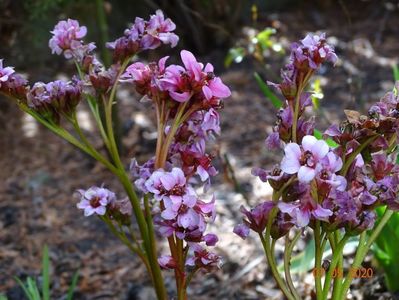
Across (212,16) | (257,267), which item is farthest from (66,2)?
(257,267)

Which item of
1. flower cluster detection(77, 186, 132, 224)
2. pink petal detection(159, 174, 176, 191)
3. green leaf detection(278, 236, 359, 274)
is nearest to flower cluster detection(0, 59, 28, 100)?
flower cluster detection(77, 186, 132, 224)

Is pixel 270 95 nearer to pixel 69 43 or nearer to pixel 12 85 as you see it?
pixel 69 43

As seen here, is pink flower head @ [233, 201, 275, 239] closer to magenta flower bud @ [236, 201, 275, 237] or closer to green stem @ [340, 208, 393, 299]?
magenta flower bud @ [236, 201, 275, 237]

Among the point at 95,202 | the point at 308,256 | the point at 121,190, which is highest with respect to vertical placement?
the point at 121,190

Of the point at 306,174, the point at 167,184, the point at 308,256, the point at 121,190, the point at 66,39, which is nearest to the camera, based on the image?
the point at 306,174

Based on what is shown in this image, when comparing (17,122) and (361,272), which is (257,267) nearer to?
(361,272)

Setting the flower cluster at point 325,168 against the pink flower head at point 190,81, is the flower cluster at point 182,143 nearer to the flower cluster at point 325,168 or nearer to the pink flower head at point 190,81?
the pink flower head at point 190,81

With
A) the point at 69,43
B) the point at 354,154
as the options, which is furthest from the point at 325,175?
the point at 69,43
